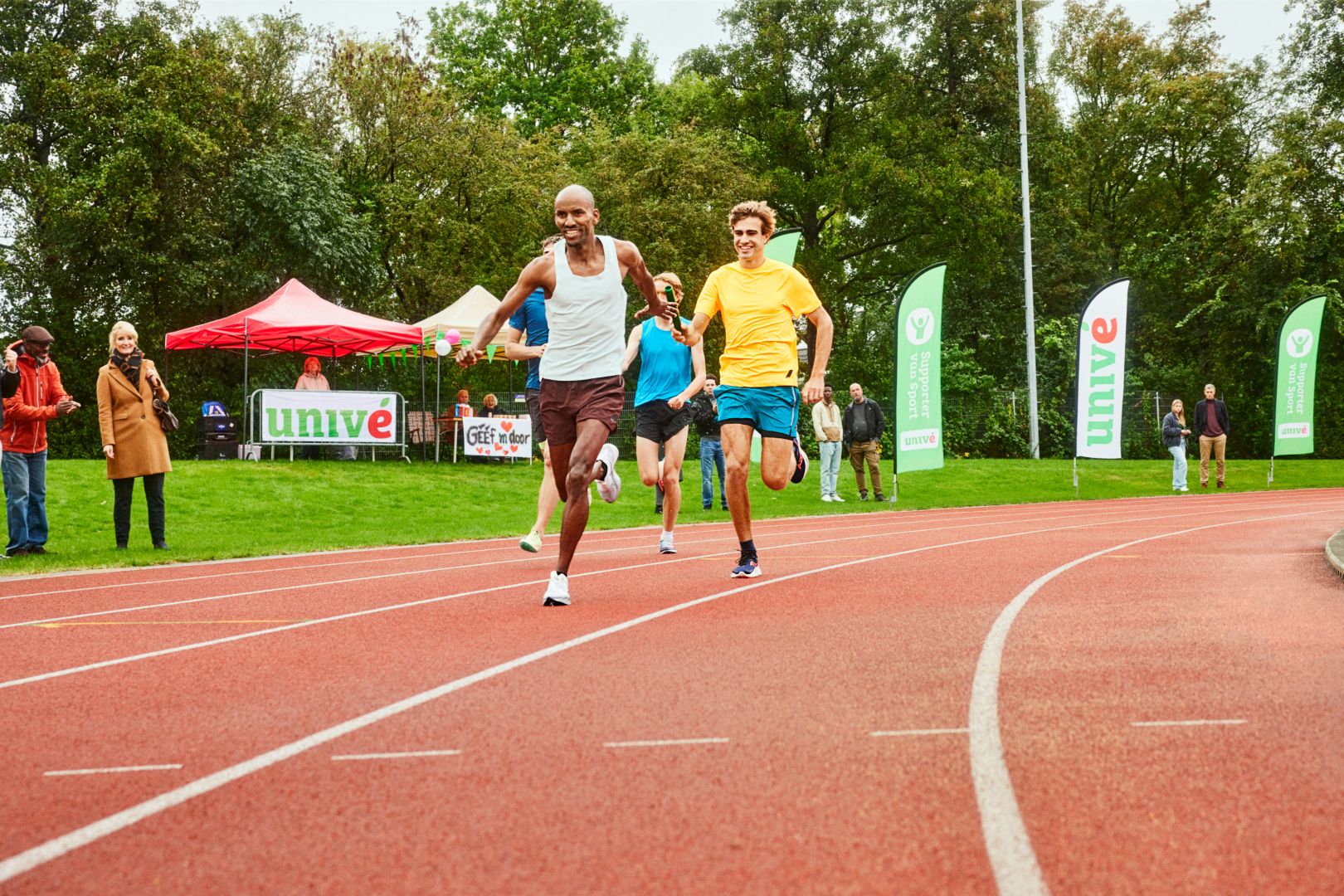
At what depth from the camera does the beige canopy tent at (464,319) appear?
24672 mm

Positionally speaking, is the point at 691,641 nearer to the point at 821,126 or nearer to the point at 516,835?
the point at 516,835

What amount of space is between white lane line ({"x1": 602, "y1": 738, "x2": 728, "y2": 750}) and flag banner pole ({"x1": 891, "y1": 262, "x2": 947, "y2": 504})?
15142 millimetres

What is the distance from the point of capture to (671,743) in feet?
12.4

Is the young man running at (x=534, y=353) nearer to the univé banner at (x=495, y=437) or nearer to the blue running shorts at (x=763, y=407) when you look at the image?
the blue running shorts at (x=763, y=407)

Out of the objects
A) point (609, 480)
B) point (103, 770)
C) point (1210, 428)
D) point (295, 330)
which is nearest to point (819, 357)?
point (609, 480)

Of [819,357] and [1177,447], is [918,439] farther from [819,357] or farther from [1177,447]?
[819,357]

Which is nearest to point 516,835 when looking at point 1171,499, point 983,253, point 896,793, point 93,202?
point 896,793

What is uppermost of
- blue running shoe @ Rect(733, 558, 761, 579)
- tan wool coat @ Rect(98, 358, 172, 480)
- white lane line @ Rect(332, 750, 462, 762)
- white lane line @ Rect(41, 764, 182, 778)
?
tan wool coat @ Rect(98, 358, 172, 480)

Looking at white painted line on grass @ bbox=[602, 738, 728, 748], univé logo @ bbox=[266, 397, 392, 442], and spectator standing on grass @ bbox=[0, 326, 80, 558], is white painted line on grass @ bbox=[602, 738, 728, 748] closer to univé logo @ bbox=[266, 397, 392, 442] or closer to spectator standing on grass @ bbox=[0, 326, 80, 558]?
spectator standing on grass @ bbox=[0, 326, 80, 558]

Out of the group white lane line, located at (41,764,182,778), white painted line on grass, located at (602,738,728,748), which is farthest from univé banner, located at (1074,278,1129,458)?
white lane line, located at (41,764,182,778)

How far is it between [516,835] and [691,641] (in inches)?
109

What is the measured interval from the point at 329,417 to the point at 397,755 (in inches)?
745

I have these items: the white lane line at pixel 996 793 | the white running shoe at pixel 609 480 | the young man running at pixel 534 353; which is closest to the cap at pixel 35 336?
the young man running at pixel 534 353

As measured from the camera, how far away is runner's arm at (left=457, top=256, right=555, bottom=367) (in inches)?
260
